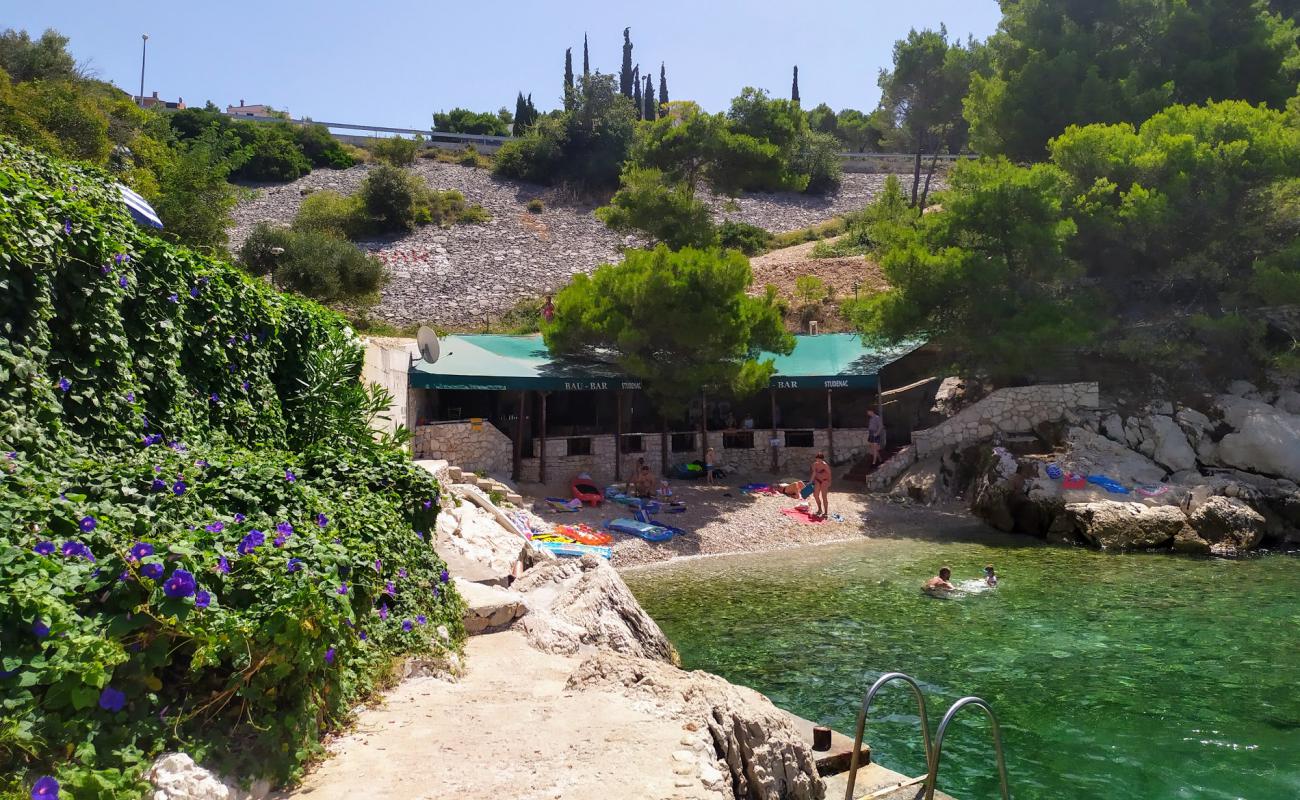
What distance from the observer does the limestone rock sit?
26.3ft

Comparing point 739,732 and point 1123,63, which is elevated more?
point 1123,63

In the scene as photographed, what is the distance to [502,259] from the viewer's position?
40344 millimetres

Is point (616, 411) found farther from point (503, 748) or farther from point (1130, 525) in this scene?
point (503, 748)

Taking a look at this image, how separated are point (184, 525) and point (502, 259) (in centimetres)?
3643

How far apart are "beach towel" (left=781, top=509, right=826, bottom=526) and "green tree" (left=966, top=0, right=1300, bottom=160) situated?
15.7 m

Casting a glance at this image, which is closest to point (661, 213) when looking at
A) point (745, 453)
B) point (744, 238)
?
point (745, 453)

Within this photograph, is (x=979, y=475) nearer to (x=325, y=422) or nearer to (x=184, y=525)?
(x=325, y=422)

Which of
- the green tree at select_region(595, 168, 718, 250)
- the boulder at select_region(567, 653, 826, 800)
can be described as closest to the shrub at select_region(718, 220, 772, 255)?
the green tree at select_region(595, 168, 718, 250)

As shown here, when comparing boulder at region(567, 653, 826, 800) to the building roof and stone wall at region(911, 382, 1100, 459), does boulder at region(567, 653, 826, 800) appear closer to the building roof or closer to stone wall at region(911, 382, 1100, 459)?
the building roof

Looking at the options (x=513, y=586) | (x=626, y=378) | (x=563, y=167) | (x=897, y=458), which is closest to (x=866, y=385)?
(x=897, y=458)

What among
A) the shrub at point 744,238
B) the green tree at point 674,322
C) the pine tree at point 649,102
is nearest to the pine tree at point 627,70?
the pine tree at point 649,102

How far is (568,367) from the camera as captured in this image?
70.5 feet

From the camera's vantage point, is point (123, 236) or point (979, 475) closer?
point (123, 236)

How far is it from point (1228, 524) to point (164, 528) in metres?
17.9
